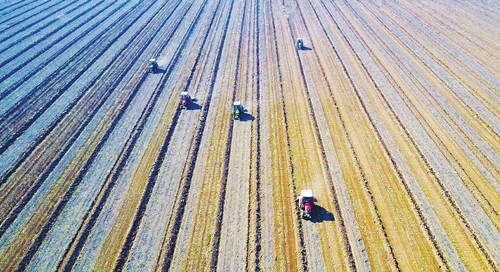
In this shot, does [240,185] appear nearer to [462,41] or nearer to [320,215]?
[320,215]

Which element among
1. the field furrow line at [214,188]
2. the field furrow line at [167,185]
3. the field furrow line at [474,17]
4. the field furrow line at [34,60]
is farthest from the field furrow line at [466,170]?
the field furrow line at [34,60]

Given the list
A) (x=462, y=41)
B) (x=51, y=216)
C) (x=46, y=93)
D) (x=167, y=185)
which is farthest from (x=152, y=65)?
(x=462, y=41)

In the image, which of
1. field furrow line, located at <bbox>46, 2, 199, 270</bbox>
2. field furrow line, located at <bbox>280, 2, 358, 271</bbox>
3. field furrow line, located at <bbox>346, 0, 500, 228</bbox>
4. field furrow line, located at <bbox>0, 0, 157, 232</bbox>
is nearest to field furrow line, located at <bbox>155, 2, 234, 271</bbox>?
field furrow line, located at <bbox>46, 2, 199, 270</bbox>

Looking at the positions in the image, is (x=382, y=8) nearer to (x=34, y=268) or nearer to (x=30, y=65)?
(x=30, y=65)

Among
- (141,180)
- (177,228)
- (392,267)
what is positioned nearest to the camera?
(392,267)

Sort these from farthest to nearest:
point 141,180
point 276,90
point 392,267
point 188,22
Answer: point 188,22, point 276,90, point 141,180, point 392,267

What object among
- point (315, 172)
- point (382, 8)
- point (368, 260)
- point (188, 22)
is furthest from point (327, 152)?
point (382, 8)

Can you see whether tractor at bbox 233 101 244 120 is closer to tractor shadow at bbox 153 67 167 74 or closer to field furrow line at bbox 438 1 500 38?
tractor shadow at bbox 153 67 167 74
